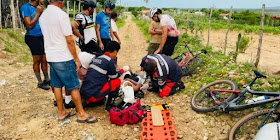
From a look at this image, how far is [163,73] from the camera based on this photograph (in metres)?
3.95

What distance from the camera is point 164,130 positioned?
3.00 m

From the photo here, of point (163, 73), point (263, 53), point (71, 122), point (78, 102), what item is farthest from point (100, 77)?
point (263, 53)

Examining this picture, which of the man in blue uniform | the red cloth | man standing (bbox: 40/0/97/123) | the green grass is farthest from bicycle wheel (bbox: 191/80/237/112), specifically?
the green grass

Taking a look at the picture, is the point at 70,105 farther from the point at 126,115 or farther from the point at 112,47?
the point at 112,47

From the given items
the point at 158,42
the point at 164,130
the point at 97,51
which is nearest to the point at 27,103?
the point at 97,51

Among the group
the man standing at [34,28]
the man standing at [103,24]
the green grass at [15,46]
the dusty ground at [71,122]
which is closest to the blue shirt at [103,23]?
the man standing at [103,24]

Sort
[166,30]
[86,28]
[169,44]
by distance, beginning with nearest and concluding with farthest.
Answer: [86,28]
[166,30]
[169,44]

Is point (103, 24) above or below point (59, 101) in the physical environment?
above

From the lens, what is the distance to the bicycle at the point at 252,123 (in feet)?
8.59

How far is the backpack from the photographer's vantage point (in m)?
3.14

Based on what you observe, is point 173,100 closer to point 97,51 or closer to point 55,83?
point 97,51

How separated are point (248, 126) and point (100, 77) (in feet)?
7.56

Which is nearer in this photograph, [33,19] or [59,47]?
[59,47]

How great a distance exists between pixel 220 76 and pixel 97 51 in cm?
271
